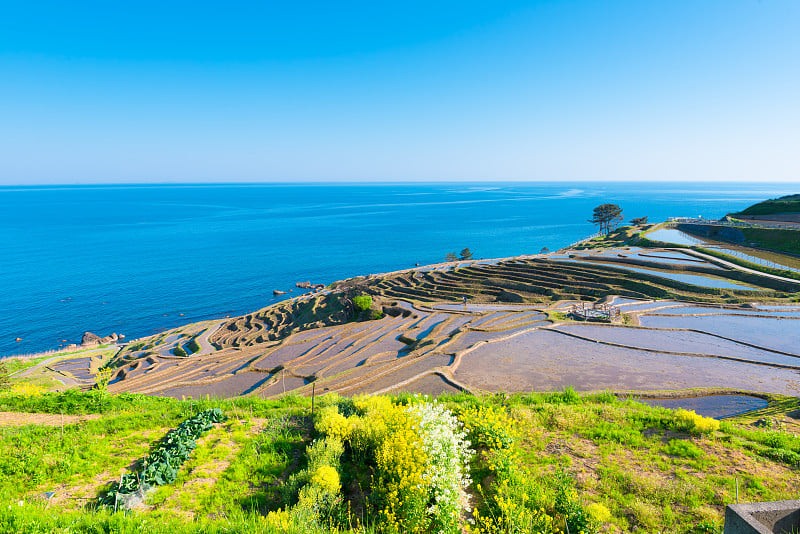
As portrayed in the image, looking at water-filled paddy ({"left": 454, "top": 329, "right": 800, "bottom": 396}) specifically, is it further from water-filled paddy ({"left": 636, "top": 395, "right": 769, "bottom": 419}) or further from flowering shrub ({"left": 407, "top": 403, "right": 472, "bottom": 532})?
flowering shrub ({"left": 407, "top": 403, "right": 472, "bottom": 532})

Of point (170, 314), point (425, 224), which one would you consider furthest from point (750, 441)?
point (425, 224)

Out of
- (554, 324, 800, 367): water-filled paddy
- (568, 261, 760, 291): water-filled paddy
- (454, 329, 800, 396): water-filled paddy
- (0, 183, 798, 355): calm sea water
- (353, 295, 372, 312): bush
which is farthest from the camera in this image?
(0, 183, 798, 355): calm sea water

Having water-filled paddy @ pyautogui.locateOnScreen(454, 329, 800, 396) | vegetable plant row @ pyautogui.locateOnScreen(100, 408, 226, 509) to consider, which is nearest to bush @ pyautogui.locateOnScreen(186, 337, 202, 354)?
vegetable plant row @ pyautogui.locateOnScreen(100, 408, 226, 509)

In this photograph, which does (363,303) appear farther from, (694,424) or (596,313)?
(694,424)

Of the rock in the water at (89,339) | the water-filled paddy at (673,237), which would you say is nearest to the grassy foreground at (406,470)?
the rock in the water at (89,339)

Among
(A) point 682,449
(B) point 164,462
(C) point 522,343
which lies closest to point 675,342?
(C) point 522,343
